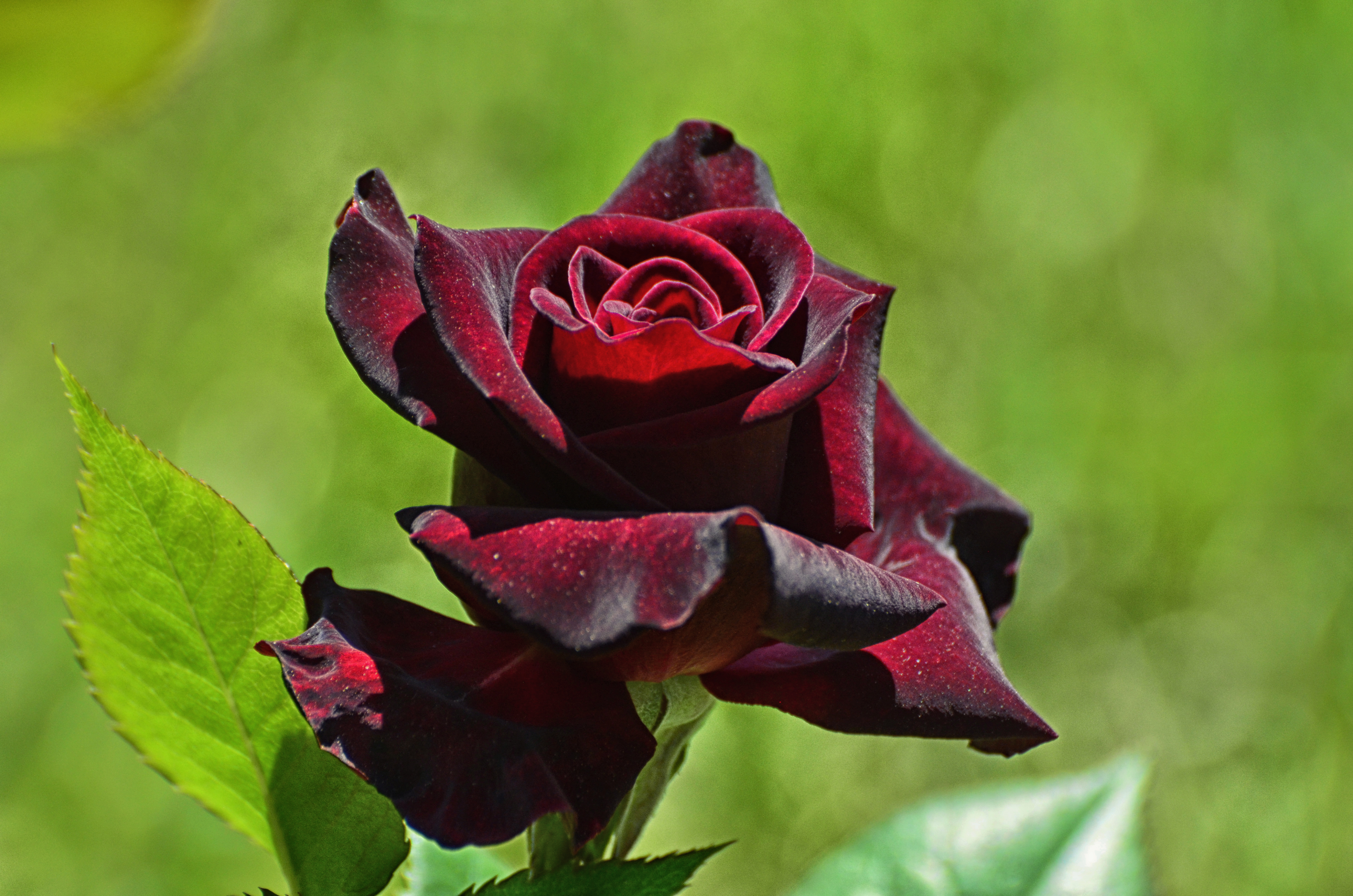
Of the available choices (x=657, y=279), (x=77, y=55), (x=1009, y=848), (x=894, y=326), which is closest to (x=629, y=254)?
(x=657, y=279)

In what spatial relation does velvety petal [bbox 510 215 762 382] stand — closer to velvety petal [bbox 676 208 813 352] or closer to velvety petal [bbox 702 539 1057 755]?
velvety petal [bbox 676 208 813 352]

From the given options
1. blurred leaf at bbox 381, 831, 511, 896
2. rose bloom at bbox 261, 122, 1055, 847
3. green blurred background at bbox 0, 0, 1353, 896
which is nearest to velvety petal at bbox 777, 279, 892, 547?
rose bloom at bbox 261, 122, 1055, 847

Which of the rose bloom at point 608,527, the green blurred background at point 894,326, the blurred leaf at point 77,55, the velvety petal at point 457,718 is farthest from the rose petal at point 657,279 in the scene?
the green blurred background at point 894,326

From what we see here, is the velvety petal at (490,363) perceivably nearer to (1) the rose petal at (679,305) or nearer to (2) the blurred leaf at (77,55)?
(1) the rose petal at (679,305)

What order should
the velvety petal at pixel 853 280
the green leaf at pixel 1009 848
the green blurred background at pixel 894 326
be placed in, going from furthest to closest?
the green blurred background at pixel 894 326 < the green leaf at pixel 1009 848 < the velvety petal at pixel 853 280

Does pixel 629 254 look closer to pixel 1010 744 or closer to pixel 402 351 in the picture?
pixel 402 351

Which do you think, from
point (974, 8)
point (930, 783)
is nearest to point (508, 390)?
point (930, 783)

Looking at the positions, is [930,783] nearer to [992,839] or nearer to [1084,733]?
[1084,733]
